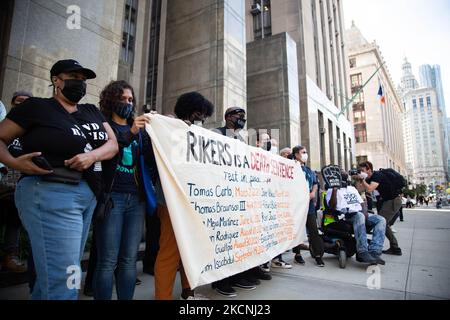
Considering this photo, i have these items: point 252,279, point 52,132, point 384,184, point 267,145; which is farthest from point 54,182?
point 384,184

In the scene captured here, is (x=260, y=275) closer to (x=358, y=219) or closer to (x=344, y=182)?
(x=358, y=219)

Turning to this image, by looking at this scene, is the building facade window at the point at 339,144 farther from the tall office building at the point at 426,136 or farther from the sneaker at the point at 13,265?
the tall office building at the point at 426,136

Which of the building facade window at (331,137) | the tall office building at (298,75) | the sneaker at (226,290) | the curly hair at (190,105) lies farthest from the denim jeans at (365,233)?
the building facade window at (331,137)

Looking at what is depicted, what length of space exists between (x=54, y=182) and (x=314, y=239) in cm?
397

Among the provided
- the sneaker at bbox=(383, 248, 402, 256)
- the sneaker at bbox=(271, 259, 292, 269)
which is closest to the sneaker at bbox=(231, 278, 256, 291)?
the sneaker at bbox=(271, 259, 292, 269)

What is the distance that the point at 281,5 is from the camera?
18.4 meters

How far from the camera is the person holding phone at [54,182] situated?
1570 millimetres

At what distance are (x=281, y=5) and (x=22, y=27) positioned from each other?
58.1 feet

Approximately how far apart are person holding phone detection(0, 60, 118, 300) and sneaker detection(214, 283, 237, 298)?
1.69m

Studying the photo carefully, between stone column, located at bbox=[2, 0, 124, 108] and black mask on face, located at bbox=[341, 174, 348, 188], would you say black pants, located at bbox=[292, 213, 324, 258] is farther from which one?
stone column, located at bbox=[2, 0, 124, 108]

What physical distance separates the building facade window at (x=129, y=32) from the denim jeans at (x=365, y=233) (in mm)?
9586

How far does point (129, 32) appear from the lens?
1039cm
